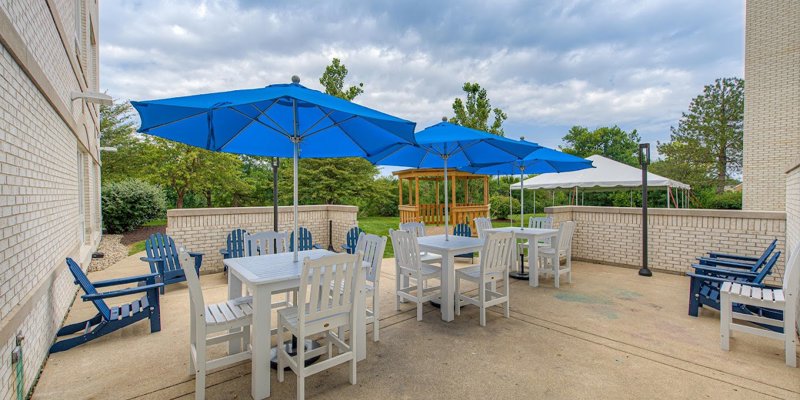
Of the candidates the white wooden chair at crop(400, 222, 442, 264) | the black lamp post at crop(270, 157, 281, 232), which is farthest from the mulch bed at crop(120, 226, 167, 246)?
the white wooden chair at crop(400, 222, 442, 264)

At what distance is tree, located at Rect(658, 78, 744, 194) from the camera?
18594 millimetres

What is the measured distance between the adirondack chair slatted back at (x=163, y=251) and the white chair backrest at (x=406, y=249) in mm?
3495

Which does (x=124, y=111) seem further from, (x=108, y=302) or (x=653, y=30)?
(x=653, y=30)

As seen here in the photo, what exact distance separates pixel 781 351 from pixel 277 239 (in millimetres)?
5174

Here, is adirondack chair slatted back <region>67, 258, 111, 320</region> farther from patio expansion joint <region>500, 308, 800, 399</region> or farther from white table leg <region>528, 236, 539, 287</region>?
white table leg <region>528, 236, 539, 287</region>

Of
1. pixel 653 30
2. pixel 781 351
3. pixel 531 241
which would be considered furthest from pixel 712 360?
pixel 653 30

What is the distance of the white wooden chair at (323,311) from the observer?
228 centimetres

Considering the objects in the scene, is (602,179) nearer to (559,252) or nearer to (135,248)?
(559,252)

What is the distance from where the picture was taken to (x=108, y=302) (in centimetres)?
473

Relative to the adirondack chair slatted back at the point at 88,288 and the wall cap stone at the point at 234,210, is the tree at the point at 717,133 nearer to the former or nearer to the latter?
the wall cap stone at the point at 234,210

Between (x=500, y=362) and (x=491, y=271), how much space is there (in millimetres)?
1180

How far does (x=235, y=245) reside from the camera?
5.94 meters

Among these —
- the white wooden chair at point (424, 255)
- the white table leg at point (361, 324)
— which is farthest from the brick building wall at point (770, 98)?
the white table leg at point (361, 324)

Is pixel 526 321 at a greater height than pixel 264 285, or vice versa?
pixel 264 285
